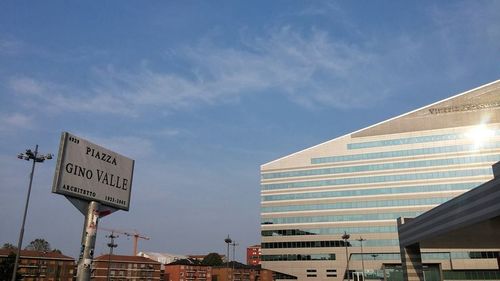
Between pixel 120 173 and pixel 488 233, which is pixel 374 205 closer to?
pixel 488 233

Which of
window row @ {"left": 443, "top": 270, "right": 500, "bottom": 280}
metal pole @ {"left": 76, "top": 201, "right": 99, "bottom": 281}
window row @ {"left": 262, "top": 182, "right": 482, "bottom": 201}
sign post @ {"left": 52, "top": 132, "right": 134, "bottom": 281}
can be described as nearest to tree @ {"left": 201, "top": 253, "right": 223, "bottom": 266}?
window row @ {"left": 262, "top": 182, "right": 482, "bottom": 201}

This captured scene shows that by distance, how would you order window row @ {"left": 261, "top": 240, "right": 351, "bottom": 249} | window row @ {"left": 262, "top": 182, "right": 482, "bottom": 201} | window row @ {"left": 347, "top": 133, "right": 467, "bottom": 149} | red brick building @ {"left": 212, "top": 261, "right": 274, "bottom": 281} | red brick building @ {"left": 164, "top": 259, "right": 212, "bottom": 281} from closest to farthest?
window row @ {"left": 262, "top": 182, "right": 482, "bottom": 201} → window row @ {"left": 347, "top": 133, "right": 467, "bottom": 149} → window row @ {"left": 261, "top": 240, "right": 351, "bottom": 249} → red brick building @ {"left": 164, "top": 259, "right": 212, "bottom": 281} → red brick building @ {"left": 212, "top": 261, "right": 274, "bottom": 281}

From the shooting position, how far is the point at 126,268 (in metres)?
129

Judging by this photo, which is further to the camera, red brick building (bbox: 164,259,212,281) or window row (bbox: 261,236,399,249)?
red brick building (bbox: 164,259,212,281)

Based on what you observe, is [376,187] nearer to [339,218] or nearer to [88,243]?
[339,218]

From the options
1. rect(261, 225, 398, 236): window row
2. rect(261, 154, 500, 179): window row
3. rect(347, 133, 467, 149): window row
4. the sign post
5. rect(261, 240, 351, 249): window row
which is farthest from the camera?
rect(261, 240, 351, 249): window row

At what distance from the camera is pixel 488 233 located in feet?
118

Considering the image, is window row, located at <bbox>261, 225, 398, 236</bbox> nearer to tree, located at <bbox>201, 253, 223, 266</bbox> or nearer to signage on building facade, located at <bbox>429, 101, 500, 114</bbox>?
signage on building facade, located at <bbox>429, 101, 500, 114</bbox>

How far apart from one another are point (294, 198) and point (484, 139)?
135 ft

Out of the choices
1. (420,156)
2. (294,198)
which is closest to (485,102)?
(420,156)

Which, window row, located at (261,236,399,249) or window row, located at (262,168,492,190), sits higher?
window row, located at (262,168,492,190)

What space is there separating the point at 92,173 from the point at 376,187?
268ft

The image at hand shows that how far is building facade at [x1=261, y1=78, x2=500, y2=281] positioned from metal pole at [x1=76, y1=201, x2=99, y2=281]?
7201 cm

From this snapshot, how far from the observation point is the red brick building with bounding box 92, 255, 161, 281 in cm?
12088
